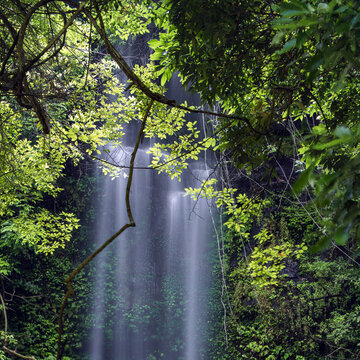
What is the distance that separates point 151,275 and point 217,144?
154 inches

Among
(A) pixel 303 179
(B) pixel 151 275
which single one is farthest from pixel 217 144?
(A) pixel 303 179

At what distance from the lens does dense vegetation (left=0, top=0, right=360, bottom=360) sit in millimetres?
1004

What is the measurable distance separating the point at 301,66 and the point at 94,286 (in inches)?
263

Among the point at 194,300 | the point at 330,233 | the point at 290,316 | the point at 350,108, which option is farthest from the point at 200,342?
the point at 330,233

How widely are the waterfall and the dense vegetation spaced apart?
0.42m

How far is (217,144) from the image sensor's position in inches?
227

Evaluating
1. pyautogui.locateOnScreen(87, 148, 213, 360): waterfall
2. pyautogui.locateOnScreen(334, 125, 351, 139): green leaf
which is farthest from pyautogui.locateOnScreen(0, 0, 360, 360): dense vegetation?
pyautogui.locateOnScreen(87, 148, 213, 360): waterfall

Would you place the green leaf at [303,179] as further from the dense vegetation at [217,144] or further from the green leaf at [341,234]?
the green leaf at [341,234]

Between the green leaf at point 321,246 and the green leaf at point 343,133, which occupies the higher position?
the green leaf at point 343,133

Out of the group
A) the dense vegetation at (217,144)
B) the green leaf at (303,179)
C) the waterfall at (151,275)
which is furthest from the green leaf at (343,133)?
the waterfall at (151,275)

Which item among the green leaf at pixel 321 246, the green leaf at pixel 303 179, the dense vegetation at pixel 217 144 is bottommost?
the green leaf at pixel 321 246

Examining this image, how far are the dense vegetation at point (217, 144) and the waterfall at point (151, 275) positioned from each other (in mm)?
421

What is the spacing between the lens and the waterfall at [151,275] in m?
7.45

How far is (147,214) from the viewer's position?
912 cm
